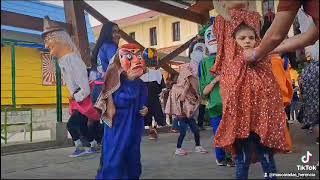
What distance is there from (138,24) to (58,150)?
6.84 ft

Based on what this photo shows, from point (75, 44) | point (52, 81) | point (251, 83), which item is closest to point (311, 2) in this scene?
point (251, 83)

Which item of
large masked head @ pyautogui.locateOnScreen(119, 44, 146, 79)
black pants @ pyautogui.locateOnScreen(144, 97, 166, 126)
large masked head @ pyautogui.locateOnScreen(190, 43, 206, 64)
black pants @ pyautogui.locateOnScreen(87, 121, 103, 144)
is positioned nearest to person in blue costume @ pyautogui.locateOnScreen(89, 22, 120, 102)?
large masked head @ pyautogui.locateOnScreen(119, 44, 146, 79)

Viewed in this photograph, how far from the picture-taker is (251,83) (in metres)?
2.42

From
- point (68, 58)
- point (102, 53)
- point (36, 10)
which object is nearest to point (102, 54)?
point (102, 53)

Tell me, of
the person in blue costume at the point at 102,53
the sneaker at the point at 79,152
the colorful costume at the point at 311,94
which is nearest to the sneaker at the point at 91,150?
the sneaker at the point at 79,152

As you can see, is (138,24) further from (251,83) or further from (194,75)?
(194,75)

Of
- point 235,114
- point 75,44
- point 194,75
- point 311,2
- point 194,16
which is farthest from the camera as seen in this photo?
point 194,75

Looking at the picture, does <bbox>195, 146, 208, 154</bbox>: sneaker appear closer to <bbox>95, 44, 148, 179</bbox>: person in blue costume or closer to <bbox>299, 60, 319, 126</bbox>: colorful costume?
<bbox>95, 44, 148, 179</bbox>: person in blue costume

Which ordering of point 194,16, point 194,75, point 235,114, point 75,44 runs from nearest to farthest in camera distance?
point 235,114, point 75,44, point 194,16, point 194,75

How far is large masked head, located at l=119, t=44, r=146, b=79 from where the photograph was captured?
2.56 metres

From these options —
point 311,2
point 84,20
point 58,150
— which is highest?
point 84,20

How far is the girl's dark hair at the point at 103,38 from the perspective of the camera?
3008 mm

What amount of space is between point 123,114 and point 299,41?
1.10 meters

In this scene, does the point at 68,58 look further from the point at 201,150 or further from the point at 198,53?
the point at 201,150
